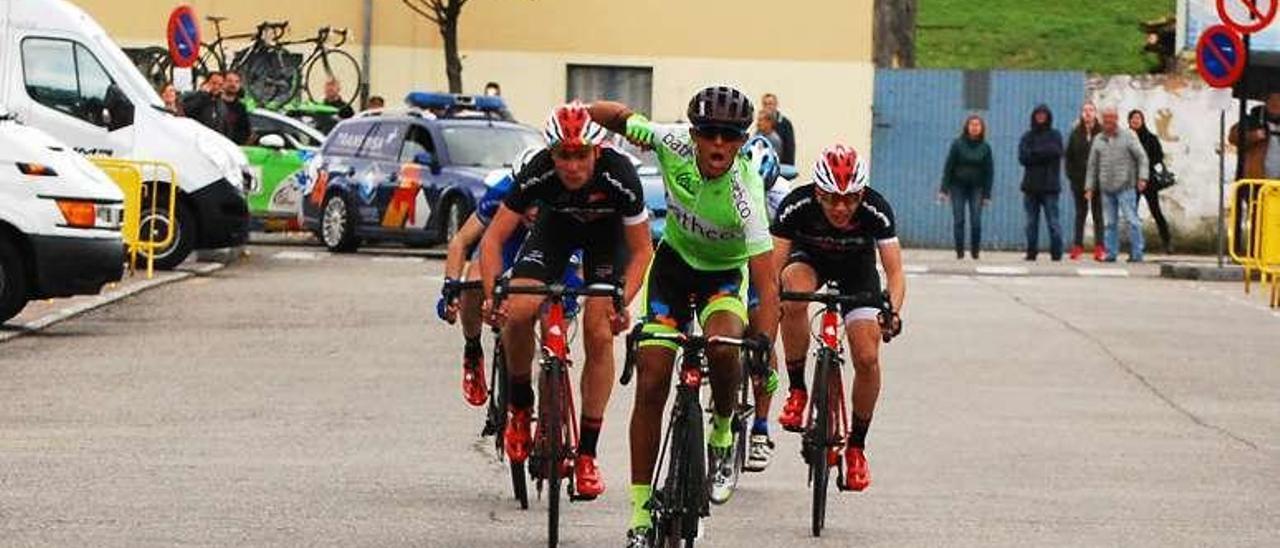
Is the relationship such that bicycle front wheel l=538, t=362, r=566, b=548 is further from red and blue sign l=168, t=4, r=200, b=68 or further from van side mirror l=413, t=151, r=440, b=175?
red and blue sign l=168, t=4, r=200, b=68

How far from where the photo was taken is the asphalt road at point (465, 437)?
40.8 feet

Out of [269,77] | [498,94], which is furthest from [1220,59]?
[269,77]

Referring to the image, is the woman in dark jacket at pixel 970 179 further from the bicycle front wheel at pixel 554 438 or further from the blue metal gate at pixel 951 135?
the bicycle front wheel at pixel 554 438

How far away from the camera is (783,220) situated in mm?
13789

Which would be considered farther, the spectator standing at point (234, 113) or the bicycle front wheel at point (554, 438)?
the spectator standing at point (234, 113)

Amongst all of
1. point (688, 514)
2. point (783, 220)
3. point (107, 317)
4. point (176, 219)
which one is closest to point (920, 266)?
point (176, 219)

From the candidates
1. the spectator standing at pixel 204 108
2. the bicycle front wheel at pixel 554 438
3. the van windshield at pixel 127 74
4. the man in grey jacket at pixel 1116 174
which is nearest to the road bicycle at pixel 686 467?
the bicycle front wheel at pixel 554 438

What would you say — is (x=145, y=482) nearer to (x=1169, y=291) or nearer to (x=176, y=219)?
(x=176, y=219)

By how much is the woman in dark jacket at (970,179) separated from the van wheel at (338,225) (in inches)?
264

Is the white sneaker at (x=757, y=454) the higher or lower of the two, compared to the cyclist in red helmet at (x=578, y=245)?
lower

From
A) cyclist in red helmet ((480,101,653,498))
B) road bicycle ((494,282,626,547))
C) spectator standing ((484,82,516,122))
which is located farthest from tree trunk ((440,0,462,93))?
road bicycle ((494,282,626,547))

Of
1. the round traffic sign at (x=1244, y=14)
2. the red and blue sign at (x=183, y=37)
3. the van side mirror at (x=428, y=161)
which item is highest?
the round traffic sign at (x=1244, y=14)

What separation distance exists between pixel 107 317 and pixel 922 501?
10833 millimetres

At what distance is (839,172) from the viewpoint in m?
13.3
